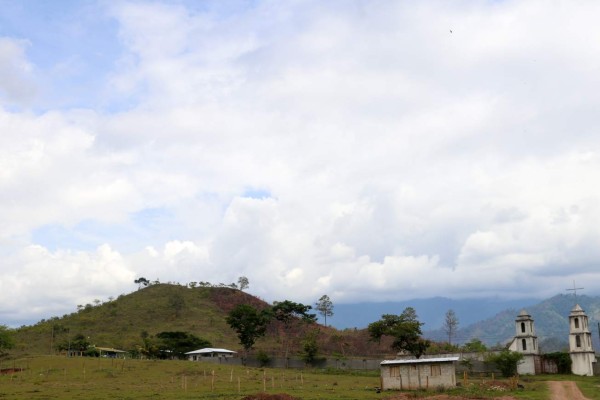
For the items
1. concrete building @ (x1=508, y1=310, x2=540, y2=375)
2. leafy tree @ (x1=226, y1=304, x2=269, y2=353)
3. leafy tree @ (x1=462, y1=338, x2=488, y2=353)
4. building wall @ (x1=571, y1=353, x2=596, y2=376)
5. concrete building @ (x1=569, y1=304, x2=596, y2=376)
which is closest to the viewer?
building wall @ (x1=571, y1=353, x2=596, y2=376)

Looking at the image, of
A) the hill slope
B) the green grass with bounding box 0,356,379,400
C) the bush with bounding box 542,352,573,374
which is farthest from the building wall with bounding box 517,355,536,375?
the hill slope

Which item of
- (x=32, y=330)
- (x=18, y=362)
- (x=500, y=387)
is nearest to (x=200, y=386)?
(x=500, y=387)

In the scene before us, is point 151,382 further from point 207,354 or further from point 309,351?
point 207,354

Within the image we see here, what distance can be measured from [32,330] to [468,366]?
9938 centimetres

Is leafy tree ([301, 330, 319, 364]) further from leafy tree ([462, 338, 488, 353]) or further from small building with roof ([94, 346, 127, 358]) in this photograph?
small building with roof ([94, 346, 127, 358])

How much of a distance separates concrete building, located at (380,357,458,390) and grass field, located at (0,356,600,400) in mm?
1993

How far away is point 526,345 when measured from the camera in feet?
337

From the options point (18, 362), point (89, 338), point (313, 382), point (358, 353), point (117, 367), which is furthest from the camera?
point (358, 353)

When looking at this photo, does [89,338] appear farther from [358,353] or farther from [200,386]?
[200,386]

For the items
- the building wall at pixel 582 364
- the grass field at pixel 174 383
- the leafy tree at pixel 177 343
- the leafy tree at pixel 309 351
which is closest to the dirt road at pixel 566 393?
the grass field at pixel 174 383

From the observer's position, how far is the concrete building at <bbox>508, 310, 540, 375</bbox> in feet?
332

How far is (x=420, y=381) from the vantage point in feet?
224

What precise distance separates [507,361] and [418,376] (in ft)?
96.0

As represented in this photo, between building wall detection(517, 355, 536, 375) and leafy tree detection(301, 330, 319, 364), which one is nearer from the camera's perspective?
building wall detection(517, 355, 536, 375)
